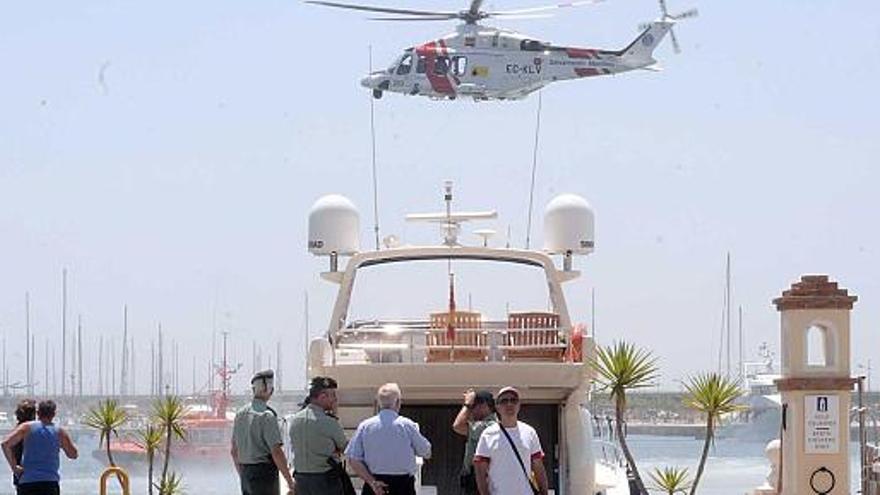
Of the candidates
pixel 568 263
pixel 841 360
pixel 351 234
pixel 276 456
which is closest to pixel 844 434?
pixel 841 360

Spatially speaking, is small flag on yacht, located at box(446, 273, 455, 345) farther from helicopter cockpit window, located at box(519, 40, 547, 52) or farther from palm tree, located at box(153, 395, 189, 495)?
helicopter cockpit window, located at box(519, 40, 547, 52)

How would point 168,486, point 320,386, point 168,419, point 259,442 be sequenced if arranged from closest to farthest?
point 320,386
point 259,442
point 168,486
point 168,419

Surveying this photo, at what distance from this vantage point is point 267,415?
1326cm

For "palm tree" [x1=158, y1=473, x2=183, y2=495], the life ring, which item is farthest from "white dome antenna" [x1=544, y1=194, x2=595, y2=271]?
"palm tree" [x1=158, y1=473, x2=183, y2=495]

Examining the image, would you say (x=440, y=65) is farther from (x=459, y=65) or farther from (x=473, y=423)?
(x=473, y=423)

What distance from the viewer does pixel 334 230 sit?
17.2m

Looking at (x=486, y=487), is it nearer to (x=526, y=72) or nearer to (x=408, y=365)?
(x=408, y=365)

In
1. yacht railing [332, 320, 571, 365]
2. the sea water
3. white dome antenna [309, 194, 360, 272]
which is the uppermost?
white dome antenna [309, 194, 360, 272]

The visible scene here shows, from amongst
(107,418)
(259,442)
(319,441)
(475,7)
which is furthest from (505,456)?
(475,7)

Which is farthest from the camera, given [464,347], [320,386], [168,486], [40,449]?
[168,486]

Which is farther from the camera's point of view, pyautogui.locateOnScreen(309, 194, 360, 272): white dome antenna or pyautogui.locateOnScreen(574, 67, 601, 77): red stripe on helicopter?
pyautogui.locateOnScreen(574, 67, 601, 77): red stripe on helicopter

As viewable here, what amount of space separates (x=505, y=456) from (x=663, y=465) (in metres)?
60.6

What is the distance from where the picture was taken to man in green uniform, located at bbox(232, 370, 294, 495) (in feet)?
43.5

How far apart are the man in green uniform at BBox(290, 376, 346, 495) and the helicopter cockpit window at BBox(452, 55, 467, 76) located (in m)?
48.6
